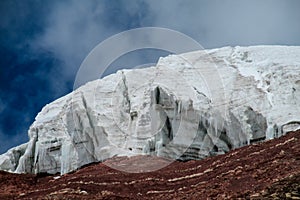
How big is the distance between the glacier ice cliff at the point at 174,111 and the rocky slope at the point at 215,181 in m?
7.54

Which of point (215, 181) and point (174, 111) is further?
point (174, 111)

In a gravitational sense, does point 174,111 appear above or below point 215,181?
above

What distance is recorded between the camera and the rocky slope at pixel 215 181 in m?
21.4

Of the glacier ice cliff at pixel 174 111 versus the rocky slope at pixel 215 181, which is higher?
the glacier ice cliff at pixel 174 111

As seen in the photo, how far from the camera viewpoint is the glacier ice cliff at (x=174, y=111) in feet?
149

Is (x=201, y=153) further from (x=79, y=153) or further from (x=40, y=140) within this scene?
(x=40, y=140)

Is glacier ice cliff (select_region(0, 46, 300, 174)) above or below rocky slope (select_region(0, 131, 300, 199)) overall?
above

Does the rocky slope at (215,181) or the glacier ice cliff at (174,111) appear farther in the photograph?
the glacier ice cliff at (174,111)

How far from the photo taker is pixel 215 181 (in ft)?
88.8

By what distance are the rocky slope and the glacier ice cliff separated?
754 cm

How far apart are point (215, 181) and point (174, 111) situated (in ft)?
72.2

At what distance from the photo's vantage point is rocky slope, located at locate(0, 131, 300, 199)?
844 inches

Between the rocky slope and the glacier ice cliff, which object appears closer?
the rocky slope

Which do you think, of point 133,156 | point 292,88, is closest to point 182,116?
point 133,156
